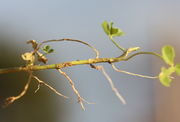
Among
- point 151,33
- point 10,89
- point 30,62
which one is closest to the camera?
point 30,62

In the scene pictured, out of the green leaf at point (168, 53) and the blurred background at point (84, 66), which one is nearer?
the green leaf at point (168, 53)

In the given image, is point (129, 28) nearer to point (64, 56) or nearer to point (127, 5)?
point (127, 5)

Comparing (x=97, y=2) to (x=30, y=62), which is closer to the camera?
(x=30, y=62)

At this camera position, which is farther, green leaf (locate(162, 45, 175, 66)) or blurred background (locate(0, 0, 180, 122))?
blurred background (locate(0, 0, 180, 122))

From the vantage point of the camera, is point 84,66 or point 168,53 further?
point 84,66

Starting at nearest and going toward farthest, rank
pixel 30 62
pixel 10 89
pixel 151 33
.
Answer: pixel 30 62 < pixel 10 89 < pixel 151 33

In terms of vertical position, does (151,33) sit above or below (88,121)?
above

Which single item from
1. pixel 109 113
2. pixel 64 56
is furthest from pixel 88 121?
pixel 64 56

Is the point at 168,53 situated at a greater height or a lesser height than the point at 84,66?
greater
